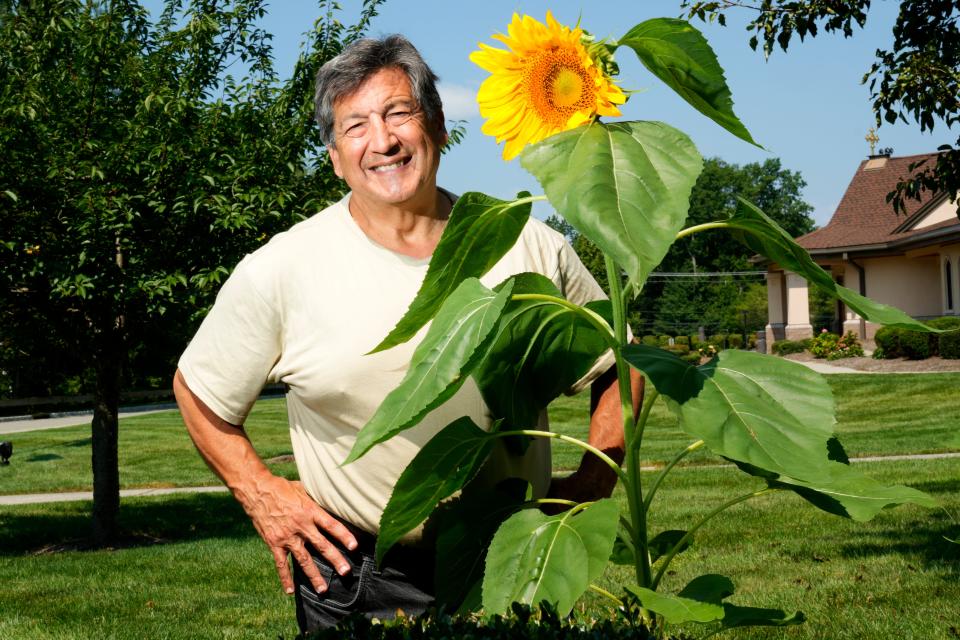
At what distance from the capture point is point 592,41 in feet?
5.75

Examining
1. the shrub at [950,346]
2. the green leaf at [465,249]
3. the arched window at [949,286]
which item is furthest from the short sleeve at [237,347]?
the arched window at [949,286]

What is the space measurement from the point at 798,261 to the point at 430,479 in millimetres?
803

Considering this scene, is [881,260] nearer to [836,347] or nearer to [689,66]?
[836,347]

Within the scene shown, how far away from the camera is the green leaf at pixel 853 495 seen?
74.4 inches

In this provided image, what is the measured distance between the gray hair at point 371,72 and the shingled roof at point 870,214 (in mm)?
32895

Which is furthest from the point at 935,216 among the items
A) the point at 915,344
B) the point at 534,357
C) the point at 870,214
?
the point at 534,357

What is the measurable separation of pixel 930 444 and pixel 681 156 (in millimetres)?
15084

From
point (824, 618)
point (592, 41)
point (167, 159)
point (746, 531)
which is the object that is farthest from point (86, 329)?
point (592, 41)

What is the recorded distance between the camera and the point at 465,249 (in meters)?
1.94

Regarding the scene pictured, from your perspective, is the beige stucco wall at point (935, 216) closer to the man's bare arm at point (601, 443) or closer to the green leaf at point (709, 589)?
the man's bare arm at point (601, 443)

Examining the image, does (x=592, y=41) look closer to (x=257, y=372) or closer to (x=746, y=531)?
(x=257, y=372)

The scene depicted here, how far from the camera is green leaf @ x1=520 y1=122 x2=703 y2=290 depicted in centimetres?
148

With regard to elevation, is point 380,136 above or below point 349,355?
above

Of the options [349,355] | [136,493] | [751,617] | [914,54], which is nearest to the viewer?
[751,617]
